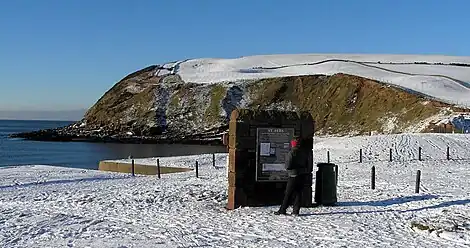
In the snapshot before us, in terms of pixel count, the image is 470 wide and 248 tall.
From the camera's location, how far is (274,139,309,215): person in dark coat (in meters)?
12.5

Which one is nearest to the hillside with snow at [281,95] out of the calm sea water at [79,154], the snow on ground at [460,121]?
the snow on ground at [460,121]

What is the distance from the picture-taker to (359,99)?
87688 millimetres

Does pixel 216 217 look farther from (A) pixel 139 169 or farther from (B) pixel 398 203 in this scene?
(A) pixel 139 169

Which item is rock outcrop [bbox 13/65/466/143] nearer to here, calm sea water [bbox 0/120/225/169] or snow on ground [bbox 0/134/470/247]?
calm sea water [bbox 0/120/225/169]

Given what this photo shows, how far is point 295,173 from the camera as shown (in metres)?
12.5

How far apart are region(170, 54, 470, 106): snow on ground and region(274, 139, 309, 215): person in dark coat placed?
220 feet

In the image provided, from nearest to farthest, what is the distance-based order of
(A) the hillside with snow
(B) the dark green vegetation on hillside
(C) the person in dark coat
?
1. (C) the person in dark coat
2. (B) the dark green vegetation on hillside
3. (A) the hillside with snow

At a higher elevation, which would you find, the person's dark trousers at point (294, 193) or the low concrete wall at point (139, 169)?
the person's dark trousers at point (294, 193)

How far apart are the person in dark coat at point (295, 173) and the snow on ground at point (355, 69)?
6692 centimetres

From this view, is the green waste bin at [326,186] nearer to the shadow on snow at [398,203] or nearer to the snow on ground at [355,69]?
the shadow on snow at [398,203]

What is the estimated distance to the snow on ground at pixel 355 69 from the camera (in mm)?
88500

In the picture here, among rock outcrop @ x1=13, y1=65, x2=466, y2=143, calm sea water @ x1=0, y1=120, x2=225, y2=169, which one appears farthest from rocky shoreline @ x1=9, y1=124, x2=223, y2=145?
calm sea water @ x1=0, y1=120, x2=225, y2=169

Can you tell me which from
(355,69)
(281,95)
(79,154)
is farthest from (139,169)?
(355,69)

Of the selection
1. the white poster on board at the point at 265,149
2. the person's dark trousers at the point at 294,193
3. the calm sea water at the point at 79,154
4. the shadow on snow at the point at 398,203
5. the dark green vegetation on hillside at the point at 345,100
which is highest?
the dark green vegetation on hillside at the point at 345,100
